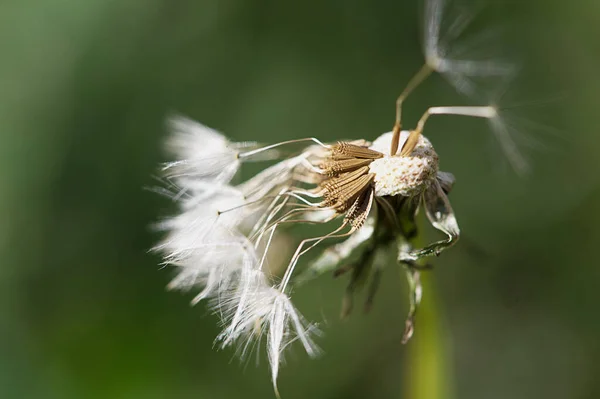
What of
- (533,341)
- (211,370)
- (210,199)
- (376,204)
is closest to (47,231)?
(211,370)

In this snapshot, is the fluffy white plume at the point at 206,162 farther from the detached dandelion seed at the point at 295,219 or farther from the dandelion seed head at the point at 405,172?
the dandelion seed head at the point at 405,172

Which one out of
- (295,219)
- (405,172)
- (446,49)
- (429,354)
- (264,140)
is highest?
(446,49)

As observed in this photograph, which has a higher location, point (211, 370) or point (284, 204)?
point (284, 204)

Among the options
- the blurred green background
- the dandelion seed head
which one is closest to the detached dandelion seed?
the dandelion seed head

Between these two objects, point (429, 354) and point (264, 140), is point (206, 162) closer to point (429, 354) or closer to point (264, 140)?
point (429, 354)

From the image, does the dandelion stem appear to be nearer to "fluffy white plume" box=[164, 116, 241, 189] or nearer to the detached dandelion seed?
the detached dandelion seed

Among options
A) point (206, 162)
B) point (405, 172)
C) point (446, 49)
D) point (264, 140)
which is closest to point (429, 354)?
point (405, 172)

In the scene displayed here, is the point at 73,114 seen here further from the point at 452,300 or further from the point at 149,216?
the point at 452,300
